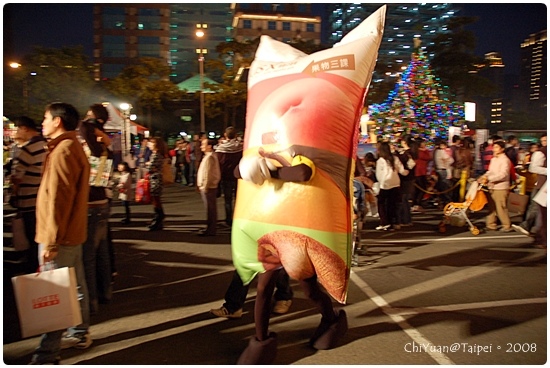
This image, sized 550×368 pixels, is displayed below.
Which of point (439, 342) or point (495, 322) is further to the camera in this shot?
point (495, 322)

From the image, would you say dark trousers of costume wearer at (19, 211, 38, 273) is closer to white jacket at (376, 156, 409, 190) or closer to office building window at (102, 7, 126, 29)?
white jacket at (376, 156, 409, 190)

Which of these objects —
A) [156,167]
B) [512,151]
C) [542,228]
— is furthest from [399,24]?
[156,167]

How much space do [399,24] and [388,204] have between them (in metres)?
81.7

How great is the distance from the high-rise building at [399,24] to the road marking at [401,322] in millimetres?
2341

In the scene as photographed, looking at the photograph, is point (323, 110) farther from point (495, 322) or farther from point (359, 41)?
point (495, 322)

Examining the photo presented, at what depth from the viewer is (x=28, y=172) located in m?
5.32

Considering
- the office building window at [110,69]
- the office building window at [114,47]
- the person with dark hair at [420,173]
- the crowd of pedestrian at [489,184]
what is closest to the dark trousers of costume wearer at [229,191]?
the crowd of pedestrian at [489,184]

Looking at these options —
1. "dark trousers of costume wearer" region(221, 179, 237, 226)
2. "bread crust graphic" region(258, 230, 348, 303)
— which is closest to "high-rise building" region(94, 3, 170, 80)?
"dark trousers of costume wearer" region(221, 179, 237, 226)

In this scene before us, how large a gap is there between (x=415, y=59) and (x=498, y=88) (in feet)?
37.5

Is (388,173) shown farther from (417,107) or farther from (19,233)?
(417,107)

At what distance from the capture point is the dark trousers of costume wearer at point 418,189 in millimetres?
11398

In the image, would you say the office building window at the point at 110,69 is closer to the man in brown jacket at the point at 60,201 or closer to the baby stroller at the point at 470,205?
the baby stroller at the point at 470,205

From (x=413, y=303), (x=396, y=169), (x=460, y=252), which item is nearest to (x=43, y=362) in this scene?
(x=413, y=303)

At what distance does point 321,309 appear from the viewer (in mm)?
3730
